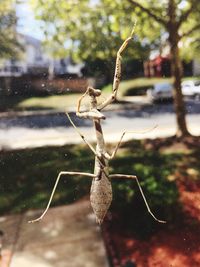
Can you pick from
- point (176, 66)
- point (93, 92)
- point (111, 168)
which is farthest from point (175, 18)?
point (93, 92)

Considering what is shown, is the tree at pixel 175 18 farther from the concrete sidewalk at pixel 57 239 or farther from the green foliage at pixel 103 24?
the concrete sidewalk at pixel 57 239

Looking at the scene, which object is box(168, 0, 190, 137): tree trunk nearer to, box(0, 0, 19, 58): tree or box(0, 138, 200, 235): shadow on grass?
box(0, 138, 200, 235): shadow on grass

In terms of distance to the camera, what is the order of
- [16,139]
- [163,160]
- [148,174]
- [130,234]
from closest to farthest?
[130,234]
[148,174]
[163,160]
[16,139]

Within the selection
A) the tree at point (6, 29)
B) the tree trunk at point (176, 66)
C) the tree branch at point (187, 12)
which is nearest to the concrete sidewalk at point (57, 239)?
the tree trunk at point (176, 66)

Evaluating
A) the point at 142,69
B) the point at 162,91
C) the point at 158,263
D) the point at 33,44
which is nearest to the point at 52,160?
the point at 158,263

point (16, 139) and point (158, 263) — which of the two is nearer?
point (158, 263)

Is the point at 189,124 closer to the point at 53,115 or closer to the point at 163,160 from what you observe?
the point at 163,160

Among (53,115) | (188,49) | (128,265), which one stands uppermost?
(188,49)
